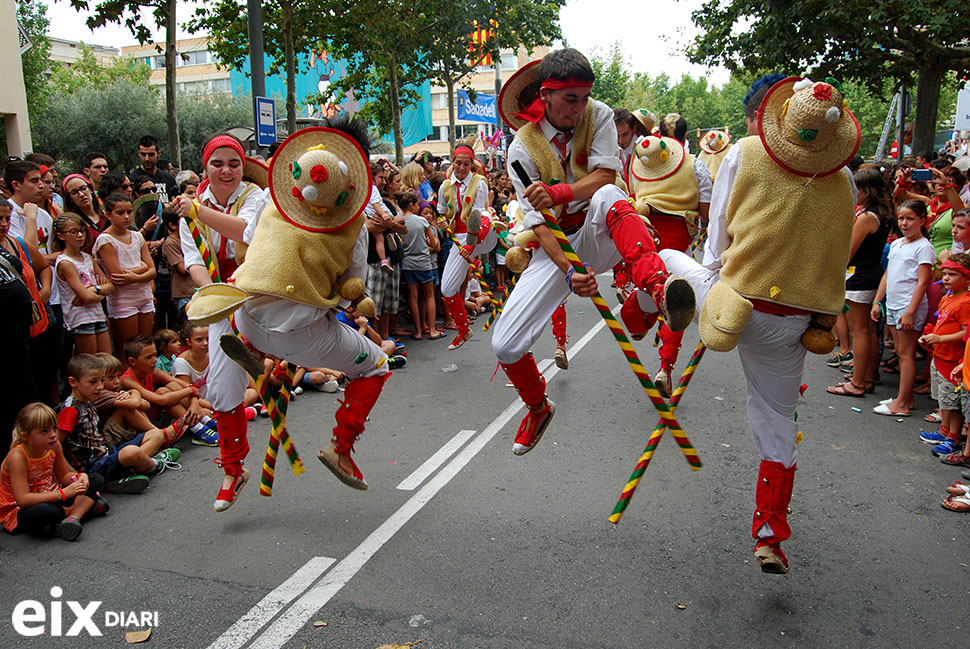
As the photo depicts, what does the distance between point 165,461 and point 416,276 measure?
5450mm

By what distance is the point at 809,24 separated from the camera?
16031 millimetres

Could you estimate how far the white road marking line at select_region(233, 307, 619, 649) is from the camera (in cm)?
345

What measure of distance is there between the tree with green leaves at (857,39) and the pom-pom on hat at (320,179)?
1329cm

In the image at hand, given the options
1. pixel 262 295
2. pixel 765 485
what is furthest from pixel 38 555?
pixel 765 485

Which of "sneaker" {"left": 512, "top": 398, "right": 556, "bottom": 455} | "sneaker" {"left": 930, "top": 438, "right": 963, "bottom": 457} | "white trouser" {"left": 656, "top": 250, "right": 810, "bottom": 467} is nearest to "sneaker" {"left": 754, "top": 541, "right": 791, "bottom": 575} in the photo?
"white trouser" {"left": 656, "top": 250, "right": 810, "bottom": 467}

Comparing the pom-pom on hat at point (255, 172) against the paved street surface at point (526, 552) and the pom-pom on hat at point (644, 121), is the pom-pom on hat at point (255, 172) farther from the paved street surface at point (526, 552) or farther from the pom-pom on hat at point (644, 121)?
the pom-pom on hat at point (644, 121)

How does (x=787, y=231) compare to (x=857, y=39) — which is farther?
(x=857, y=39)

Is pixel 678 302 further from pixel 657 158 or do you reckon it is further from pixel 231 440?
pixel 657 158

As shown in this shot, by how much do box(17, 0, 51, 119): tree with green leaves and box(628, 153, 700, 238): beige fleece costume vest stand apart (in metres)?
33.3

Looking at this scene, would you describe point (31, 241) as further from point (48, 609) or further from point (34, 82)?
point (34, 82)

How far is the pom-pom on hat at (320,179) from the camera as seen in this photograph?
398cm

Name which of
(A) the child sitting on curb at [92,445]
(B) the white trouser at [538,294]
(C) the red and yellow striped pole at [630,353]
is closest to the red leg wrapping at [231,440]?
(A) the child sitting on curb at [92,445]

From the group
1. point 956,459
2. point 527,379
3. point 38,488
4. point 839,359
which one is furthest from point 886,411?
point 38,488

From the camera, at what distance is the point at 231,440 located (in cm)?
460
